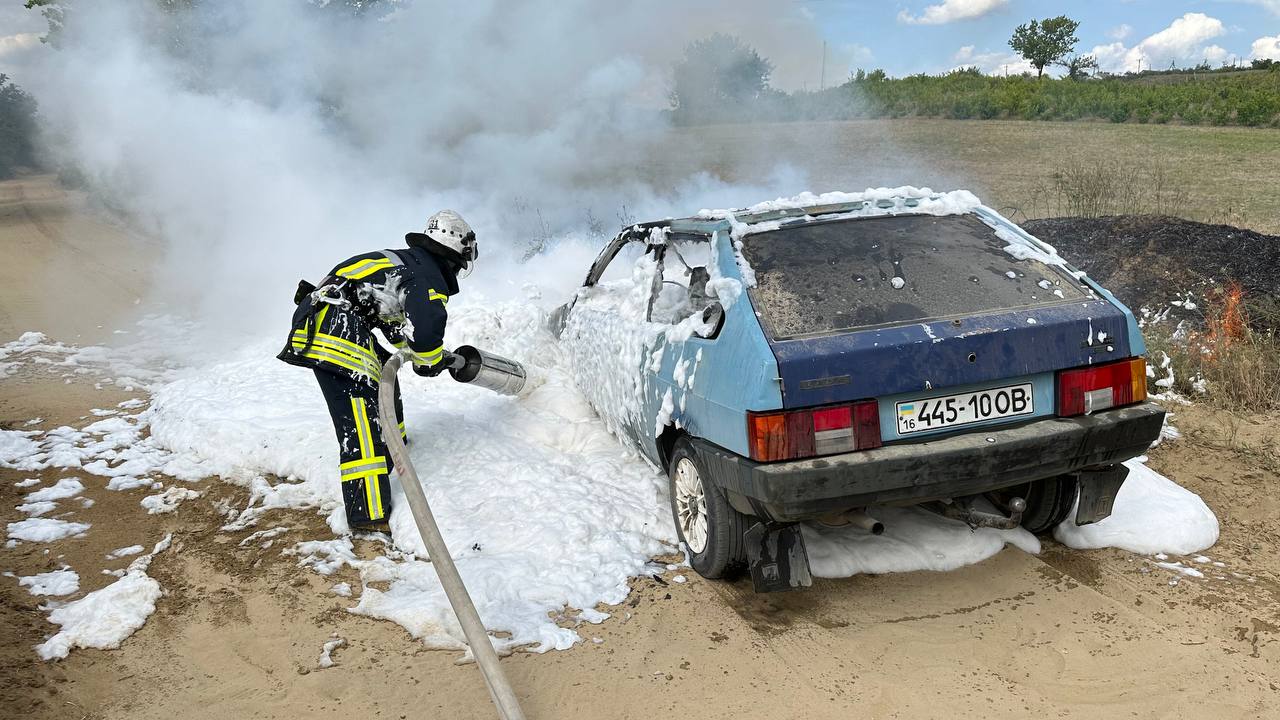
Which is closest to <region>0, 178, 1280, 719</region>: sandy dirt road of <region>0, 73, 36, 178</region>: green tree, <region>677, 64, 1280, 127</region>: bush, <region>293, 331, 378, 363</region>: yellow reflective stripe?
<region>293, 331, 378, 363</region>: yellow reflective stripe

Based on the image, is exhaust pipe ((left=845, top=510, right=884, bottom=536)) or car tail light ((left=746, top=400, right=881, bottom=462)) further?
exhaust pipe ((left=845, top=510, right=884, bottom=536))

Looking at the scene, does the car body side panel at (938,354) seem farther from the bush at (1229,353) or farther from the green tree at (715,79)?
the green tree at (715,79)

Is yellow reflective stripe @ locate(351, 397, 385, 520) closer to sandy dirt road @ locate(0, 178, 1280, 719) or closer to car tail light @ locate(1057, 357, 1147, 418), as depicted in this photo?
sandy dirt road @ locate(0, 178, 1280, 719)

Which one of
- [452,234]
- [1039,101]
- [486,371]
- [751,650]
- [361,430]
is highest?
[1039,101]

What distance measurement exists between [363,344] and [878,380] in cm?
265

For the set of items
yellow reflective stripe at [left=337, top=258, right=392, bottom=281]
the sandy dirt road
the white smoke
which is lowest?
the sandy dirt road

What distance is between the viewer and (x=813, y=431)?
3.03m

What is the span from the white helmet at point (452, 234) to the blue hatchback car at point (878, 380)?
4.00 feet

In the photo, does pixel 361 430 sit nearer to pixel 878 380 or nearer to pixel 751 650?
pixel 751 650

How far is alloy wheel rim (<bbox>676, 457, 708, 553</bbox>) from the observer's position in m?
3.65

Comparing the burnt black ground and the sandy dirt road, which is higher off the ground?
the burnt black ground

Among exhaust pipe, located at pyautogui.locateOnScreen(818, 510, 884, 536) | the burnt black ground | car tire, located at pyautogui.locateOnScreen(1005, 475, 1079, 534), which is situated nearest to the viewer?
exhaust pipe, located at pyautogui.locateOnScreen(818, 510, 884, 536)

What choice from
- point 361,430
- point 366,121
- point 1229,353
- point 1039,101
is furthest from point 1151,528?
point 1039,101

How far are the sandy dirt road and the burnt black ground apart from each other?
12.1 feet
